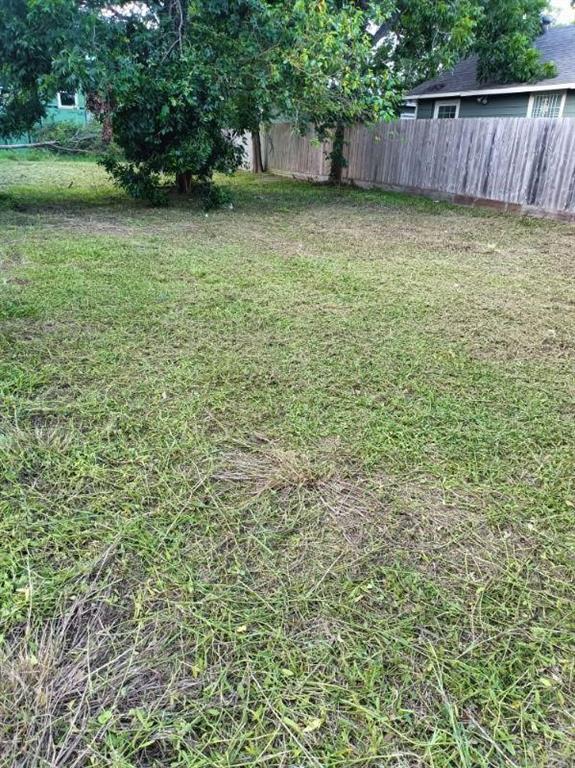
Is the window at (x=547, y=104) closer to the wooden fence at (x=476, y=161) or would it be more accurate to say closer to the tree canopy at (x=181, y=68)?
the wooden fence at (x=476, y=161)

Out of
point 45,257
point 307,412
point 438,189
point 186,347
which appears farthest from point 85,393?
point 438,189

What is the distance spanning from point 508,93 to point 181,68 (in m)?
8.77

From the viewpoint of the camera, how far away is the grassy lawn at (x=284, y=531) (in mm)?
1288

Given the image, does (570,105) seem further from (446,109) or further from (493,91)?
(446,109)

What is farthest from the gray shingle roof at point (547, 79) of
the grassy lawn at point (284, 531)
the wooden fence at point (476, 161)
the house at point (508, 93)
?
the grassy lawn at point (284, 531)

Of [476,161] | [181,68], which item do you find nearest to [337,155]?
[476,161]

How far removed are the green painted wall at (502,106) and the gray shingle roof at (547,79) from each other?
29cm

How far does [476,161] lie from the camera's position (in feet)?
30.7

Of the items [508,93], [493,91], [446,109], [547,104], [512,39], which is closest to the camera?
[512,39]

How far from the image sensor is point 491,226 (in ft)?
25.4

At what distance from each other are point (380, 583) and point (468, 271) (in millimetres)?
4319

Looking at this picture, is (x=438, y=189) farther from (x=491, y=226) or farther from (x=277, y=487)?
(x=277, y=487)

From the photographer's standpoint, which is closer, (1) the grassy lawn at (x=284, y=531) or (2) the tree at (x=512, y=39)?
(1) the grassy lawn at (x=284, y=531)

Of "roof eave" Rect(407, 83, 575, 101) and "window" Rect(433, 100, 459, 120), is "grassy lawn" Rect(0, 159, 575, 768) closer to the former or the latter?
"roof eave" Rect(407, 83, 575, 101)
